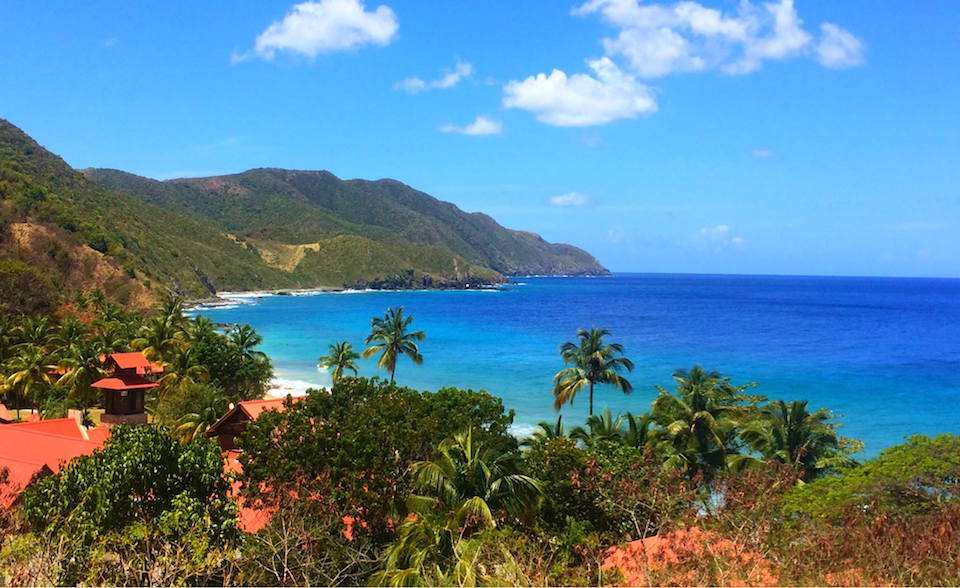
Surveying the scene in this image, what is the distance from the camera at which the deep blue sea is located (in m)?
53.9

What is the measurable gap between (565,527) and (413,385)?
4571 centimetres

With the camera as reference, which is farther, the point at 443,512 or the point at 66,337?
the point at 66,337

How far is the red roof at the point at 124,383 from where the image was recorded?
36.1 m

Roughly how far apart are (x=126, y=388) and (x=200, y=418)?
1038cm

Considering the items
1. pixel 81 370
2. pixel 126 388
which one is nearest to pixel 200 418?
pixel 126 388

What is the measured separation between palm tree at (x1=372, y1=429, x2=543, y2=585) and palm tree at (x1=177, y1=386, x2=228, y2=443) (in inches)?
590

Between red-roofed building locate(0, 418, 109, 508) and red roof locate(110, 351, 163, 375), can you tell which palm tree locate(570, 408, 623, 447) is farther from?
red roof locate(110, 351, 163, 375)

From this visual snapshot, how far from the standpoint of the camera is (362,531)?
15.9 meters

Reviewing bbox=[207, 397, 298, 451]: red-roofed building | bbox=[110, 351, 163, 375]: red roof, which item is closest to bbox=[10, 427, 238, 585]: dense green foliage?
bbox=[207, 397, 298, 451]: red-roofed building

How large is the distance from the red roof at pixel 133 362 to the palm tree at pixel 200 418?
6903mm

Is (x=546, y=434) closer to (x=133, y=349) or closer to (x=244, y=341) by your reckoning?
(x=244, y=341)

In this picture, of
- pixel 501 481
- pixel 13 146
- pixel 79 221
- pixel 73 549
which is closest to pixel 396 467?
pixel 501 481

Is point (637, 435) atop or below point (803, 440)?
below

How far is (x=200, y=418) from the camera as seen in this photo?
1155 inches
